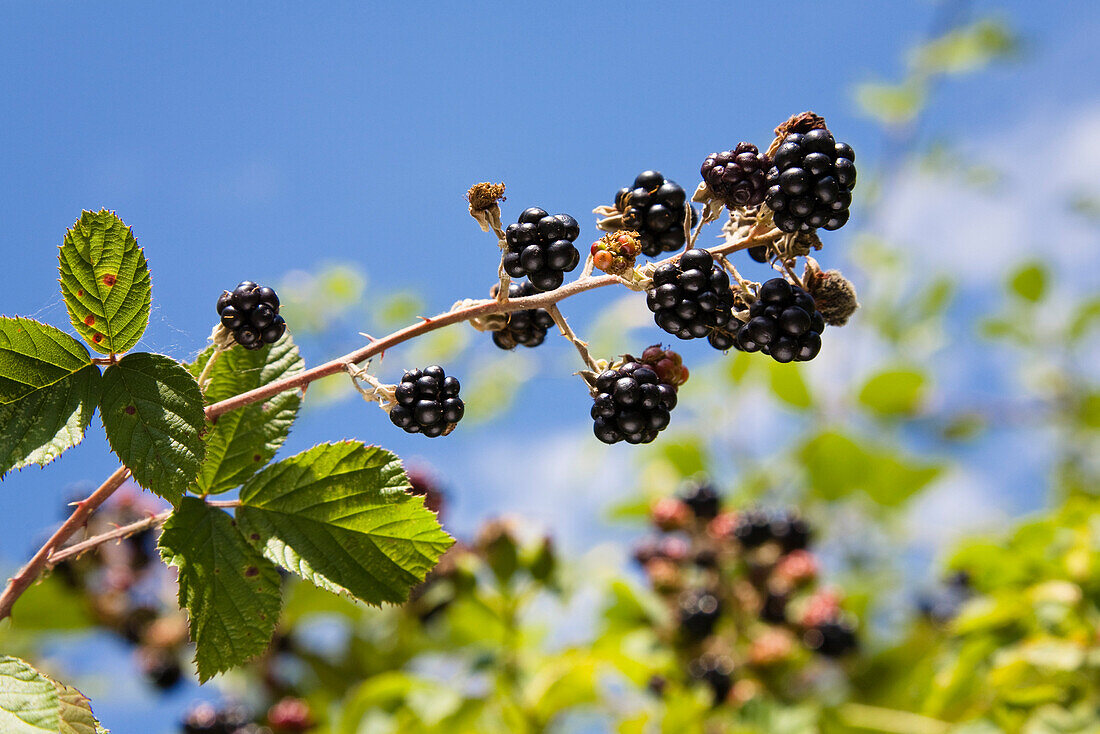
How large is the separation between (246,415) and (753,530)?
252 cm

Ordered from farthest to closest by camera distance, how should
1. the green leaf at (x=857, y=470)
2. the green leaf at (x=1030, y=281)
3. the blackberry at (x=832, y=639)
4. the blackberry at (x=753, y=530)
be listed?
the green leaf at (x=1030, y=281) → the green leaf at (x=857, y=470) → the blackberry at (x=753, y=530) → the blackberry at (x=832, y=639)

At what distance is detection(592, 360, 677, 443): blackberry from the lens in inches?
57.7

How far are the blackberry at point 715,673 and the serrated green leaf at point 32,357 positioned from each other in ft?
8.72

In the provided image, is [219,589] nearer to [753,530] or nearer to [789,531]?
[753,530]

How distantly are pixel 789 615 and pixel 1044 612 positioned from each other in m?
1.19

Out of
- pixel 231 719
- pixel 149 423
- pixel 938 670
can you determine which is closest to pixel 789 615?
pixel 938 670

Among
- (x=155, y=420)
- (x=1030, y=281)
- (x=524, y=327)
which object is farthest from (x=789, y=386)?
(x=155, y=420)

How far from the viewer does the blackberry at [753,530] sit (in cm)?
358

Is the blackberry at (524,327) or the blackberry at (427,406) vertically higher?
the blackberry at (524,327)

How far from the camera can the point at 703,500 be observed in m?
3.69

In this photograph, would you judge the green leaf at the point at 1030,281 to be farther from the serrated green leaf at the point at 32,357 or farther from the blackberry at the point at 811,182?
the serrated green leaf at the point at 32,357

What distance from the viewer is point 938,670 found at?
9.78 ft

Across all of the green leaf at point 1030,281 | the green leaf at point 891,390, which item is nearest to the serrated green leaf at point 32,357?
the green leaf at point 891,390

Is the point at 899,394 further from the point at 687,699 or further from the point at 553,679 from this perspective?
the point at 553,679
